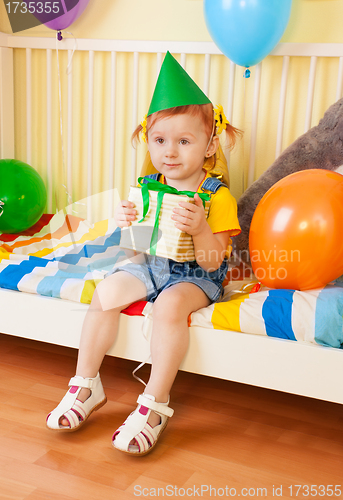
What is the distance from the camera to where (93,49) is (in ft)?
5.55

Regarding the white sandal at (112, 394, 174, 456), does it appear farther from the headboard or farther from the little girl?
the headboard

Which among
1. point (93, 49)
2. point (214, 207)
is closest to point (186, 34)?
point (93, 49)

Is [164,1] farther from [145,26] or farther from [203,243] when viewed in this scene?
[203,243]

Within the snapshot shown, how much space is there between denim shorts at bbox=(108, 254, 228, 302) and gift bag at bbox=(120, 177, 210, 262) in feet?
0.24

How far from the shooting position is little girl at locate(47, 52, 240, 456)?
36.3 inches

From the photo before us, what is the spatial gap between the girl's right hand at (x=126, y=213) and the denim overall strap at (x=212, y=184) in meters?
0.22

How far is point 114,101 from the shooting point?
1710mm

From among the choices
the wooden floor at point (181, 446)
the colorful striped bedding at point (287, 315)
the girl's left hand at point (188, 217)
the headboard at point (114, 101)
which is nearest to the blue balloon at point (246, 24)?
the headboard at point (114, 101)

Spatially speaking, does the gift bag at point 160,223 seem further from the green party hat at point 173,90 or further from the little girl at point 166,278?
the green party hat at point 173,90

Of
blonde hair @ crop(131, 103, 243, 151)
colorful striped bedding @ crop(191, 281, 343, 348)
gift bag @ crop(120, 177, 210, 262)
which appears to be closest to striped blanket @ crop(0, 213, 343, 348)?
colorful striped bedding @ crop(191, 281, 343, 348)

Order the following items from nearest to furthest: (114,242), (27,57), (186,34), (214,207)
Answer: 1. (214,207)
2. (114,242)
3. (186,34)
4. (27,57)

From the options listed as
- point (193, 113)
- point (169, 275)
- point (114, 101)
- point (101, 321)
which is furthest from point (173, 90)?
point (114, 101)

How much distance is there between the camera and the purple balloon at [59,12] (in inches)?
62.8

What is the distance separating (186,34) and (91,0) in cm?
40
